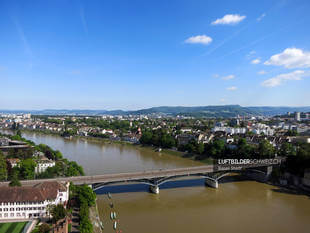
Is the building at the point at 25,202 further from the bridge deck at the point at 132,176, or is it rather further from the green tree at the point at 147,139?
the green tree at the point at 147,139

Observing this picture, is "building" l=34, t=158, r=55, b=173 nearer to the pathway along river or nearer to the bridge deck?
the bridge deck

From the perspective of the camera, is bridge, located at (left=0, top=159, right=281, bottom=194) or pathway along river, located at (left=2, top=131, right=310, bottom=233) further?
bridge, located at (left=0, top=159, right=281, bottom=194)

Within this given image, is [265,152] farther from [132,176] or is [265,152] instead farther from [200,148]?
[132,176]

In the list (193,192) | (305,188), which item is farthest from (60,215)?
(305,188)

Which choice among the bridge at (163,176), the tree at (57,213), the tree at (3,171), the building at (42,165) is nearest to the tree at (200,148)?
the bridge at (163,176)

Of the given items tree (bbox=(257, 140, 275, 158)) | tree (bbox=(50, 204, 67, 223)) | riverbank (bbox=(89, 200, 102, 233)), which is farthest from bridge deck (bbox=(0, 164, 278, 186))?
tree (bbox=(50, 204, 67, 223))

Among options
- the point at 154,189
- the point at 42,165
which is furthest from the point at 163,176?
the point at 42,165

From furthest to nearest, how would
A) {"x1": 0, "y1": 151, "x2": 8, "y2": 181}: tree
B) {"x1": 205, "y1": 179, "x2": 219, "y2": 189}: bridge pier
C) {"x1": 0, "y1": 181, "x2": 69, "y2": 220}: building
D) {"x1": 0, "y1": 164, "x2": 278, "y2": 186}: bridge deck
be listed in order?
{"x1": 205, "y1": 179, "x2": 219, "y2": 189}: bridge pier, {"x1": 0, "y1": 151, "x2": 8, "y2": 181}: tree, {"x1": 0, "y1": 164, "x2": 278, "y2": 186}: bridge deck, {"x1": 0, "y1": 181, "x2": 69, "y2": 220}: building
